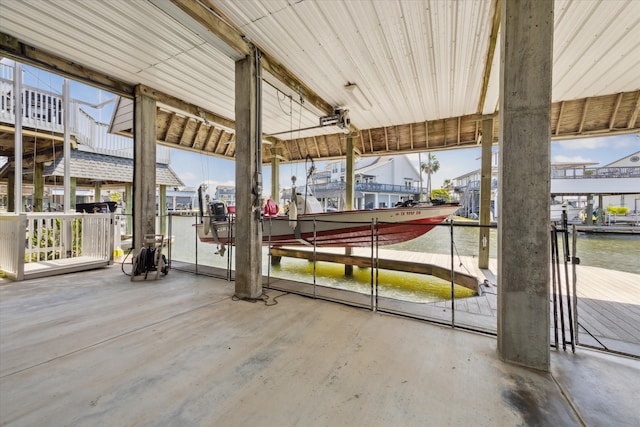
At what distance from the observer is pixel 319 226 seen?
4.85 metres

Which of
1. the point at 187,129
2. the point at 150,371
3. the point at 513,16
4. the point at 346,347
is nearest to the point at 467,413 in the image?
the point at 346,347

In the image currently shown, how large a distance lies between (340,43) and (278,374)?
3.72 metres

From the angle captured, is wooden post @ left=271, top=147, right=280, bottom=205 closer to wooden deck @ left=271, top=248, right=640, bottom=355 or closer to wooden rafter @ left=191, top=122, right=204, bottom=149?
wooden rafter @ left=191, top=122, right=204, bottom=149

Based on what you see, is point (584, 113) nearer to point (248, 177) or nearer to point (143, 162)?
point (248, 177)

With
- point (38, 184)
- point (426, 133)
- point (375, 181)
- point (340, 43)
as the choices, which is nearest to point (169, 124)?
point (340, 43)

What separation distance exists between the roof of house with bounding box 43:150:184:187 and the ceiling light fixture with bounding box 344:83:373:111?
8.56m

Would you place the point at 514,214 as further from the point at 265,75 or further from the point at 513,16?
the point at 265,75

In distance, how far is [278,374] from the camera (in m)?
1.84

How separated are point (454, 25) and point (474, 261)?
5.49m

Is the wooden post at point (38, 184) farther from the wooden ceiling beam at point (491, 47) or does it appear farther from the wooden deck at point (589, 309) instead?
the wooden ceiling beam at point (491, 47)

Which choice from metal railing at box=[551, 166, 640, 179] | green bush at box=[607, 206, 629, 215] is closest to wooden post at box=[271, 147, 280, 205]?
metal railing at box=[551, 166, 640, 179]

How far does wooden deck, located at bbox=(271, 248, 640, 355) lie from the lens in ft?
8.22

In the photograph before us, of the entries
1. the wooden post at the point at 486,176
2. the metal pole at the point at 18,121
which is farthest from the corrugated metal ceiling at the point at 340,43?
the metal pole at the point at 18,121

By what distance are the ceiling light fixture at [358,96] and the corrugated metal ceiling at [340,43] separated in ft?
0.35
